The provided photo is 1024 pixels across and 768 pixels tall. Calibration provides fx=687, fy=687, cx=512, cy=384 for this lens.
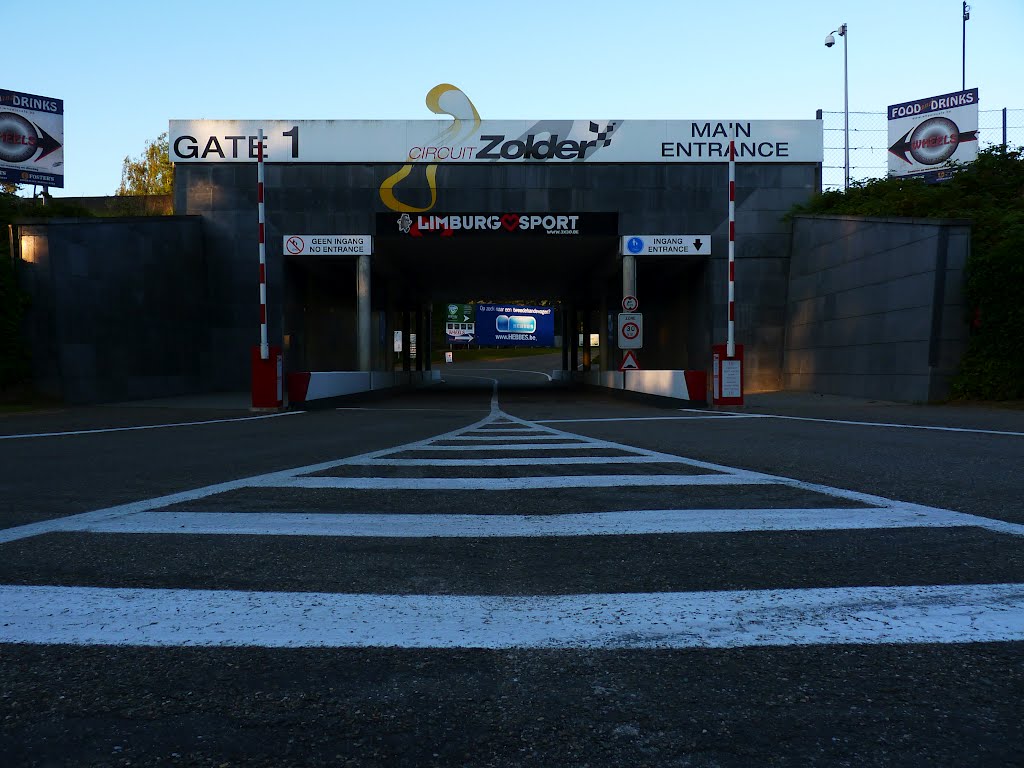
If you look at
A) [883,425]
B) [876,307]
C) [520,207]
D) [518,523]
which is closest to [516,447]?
[518,523]

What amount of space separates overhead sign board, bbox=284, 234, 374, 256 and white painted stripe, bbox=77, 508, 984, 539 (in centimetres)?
1998

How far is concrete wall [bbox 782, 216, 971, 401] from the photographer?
1523 cm

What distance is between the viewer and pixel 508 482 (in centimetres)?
500

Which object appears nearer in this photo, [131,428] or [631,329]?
[131,428]

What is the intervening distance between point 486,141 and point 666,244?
6866 mm

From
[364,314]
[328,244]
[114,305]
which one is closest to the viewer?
[114,305]

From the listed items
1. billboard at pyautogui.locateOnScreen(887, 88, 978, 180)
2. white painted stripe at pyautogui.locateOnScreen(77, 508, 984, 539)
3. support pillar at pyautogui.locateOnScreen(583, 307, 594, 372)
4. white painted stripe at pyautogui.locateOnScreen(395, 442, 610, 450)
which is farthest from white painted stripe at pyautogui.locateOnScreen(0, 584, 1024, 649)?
support pillar at pyautogui.locateOnScreen(583, 307, 594, 372)

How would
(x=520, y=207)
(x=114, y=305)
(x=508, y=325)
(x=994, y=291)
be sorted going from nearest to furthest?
(x=994, y=291), (x=114, y=305), (x=520, y=207), (x=508, y=325)

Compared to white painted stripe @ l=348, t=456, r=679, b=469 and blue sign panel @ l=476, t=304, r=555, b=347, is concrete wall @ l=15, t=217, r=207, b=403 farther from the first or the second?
blue sign panel @ l=476, t=304, r=555, b=347

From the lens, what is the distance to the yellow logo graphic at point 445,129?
22.6m

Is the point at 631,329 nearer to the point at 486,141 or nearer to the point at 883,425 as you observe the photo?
the point at 486,141

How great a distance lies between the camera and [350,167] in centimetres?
2275

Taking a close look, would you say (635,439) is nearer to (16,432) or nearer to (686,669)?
(686,669)

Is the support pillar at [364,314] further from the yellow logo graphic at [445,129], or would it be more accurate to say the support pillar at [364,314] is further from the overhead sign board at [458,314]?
the overhead sign board at [458,314]
